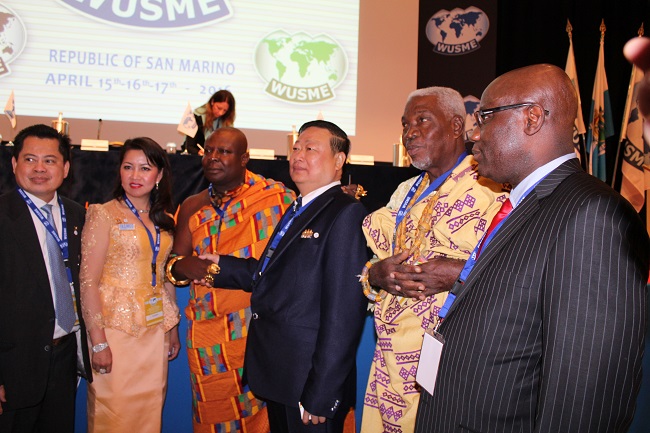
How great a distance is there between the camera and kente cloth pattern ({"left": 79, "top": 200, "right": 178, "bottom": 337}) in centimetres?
244

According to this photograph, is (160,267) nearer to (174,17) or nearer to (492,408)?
(492,408)

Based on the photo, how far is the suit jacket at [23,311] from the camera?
216 cm

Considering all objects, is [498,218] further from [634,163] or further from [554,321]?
[634,163]

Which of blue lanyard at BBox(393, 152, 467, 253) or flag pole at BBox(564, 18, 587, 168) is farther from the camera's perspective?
flag pole at BBox(564, 18, 587, 168)

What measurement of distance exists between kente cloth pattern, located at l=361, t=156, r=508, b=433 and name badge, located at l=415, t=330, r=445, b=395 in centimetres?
32

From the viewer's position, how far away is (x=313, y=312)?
2.02 meters

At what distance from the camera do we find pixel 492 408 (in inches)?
47.2

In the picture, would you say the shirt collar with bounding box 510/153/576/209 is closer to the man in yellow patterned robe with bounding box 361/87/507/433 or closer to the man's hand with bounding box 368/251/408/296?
the man in yellow patterned robe with bounding box 361/87/507/433

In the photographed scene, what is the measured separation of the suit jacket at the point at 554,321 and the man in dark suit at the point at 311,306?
2.05 feet

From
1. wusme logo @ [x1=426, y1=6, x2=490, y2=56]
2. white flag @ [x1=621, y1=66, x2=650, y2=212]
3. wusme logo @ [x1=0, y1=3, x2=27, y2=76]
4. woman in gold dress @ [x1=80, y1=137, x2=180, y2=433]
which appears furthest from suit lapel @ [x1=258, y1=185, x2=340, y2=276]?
wusme logo @ [x1=426, y1=6, x2=490, y2=56]

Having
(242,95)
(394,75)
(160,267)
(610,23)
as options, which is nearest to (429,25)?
(394,75)

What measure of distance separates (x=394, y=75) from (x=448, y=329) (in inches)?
218

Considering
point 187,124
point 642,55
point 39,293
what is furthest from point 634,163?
point 642,55

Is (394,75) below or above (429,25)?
below
